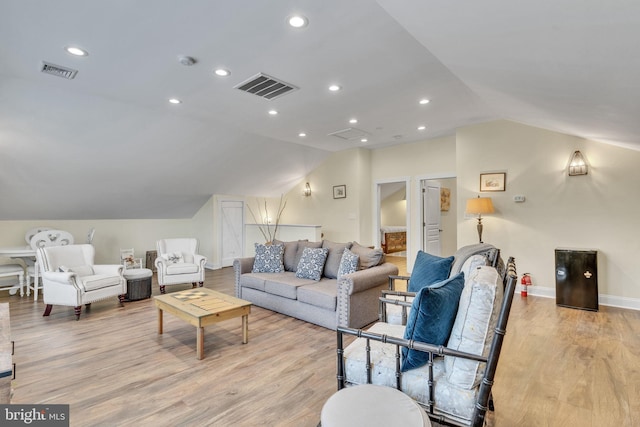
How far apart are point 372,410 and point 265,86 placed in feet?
10.6

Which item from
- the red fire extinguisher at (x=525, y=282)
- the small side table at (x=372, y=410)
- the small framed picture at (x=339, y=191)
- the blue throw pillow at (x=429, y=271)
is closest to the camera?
the small side table at (x=372, y=410)

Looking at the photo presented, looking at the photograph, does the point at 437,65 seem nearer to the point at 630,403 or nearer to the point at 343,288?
the point at 343,288

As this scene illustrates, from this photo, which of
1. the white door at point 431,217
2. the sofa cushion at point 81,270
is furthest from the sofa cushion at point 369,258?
the sofa cushion at point 81,270

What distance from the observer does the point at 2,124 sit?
145 inches

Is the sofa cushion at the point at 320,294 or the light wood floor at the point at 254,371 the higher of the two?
the sofa cushion at the point at 320,294

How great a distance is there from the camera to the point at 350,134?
5578mm

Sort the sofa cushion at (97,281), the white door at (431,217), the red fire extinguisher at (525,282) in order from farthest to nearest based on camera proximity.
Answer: the white door at (431,217) < the red fire extinguisher at (525,282) < the sofa cushion at (97,281)

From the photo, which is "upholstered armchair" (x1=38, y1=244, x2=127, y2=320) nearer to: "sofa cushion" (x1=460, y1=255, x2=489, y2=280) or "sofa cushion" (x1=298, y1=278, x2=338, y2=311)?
"sofa cushion" (x1=298, y1=278, x2=338, y2=311)

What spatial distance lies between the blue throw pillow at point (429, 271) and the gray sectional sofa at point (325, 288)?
0.73 meters

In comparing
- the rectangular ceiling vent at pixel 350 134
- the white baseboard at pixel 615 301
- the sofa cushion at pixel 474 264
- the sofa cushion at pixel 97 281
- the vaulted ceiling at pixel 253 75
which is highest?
the rectangular ceiling vent at pixel 350 134

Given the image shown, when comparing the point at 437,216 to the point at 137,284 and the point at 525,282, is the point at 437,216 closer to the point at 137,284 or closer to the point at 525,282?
the point at 525,282

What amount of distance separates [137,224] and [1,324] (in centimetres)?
559

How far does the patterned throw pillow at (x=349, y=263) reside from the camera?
3.48m

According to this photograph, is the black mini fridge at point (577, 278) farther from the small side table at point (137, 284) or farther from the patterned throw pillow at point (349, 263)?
the small side table at point (137, 284)
